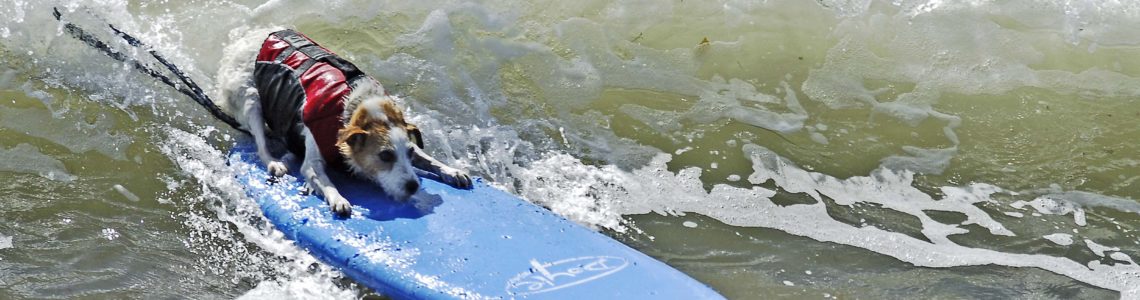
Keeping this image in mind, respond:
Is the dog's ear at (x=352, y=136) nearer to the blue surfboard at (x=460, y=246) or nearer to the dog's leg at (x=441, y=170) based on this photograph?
the blue surfboard at (x=460, y=246)

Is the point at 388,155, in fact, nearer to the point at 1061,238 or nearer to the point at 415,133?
the point at 415,133

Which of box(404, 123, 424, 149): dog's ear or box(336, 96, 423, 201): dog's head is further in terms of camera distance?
box(404, 123, 424, 149): dog's ear

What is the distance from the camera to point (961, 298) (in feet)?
15.9

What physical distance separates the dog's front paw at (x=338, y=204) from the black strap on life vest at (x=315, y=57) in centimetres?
57

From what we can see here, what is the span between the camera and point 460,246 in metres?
4.75

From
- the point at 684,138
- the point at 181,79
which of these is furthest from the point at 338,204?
the point at 684,138

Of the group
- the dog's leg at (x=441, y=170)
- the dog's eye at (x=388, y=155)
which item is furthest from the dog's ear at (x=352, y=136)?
the dog's leg at (x=441, y=170)

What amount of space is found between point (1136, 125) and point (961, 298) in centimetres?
289

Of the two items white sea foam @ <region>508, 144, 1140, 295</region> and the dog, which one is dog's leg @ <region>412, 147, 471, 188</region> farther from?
white sea foam @ <region>508, 144, 1140, 295</region>

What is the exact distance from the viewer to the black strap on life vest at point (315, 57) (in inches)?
209

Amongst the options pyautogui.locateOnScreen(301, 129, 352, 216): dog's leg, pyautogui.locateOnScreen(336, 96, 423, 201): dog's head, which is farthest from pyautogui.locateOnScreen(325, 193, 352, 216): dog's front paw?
pyautogui.locateOnScreen(336, 96, 423, 201): dog's head

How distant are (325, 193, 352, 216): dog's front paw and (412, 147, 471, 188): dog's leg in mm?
498

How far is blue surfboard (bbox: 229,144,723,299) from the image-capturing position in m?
4.42

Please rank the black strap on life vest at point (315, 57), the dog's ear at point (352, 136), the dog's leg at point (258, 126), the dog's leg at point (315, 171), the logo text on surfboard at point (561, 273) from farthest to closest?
1. the dog's leg at point (258, 126)
2. the black strap on life vest at point (315, 57)
3. the dog's leg at point (315, 171)
4. the dog's ear at point (352, 136)
5. the logo text on surfboard at point (561, 273)
